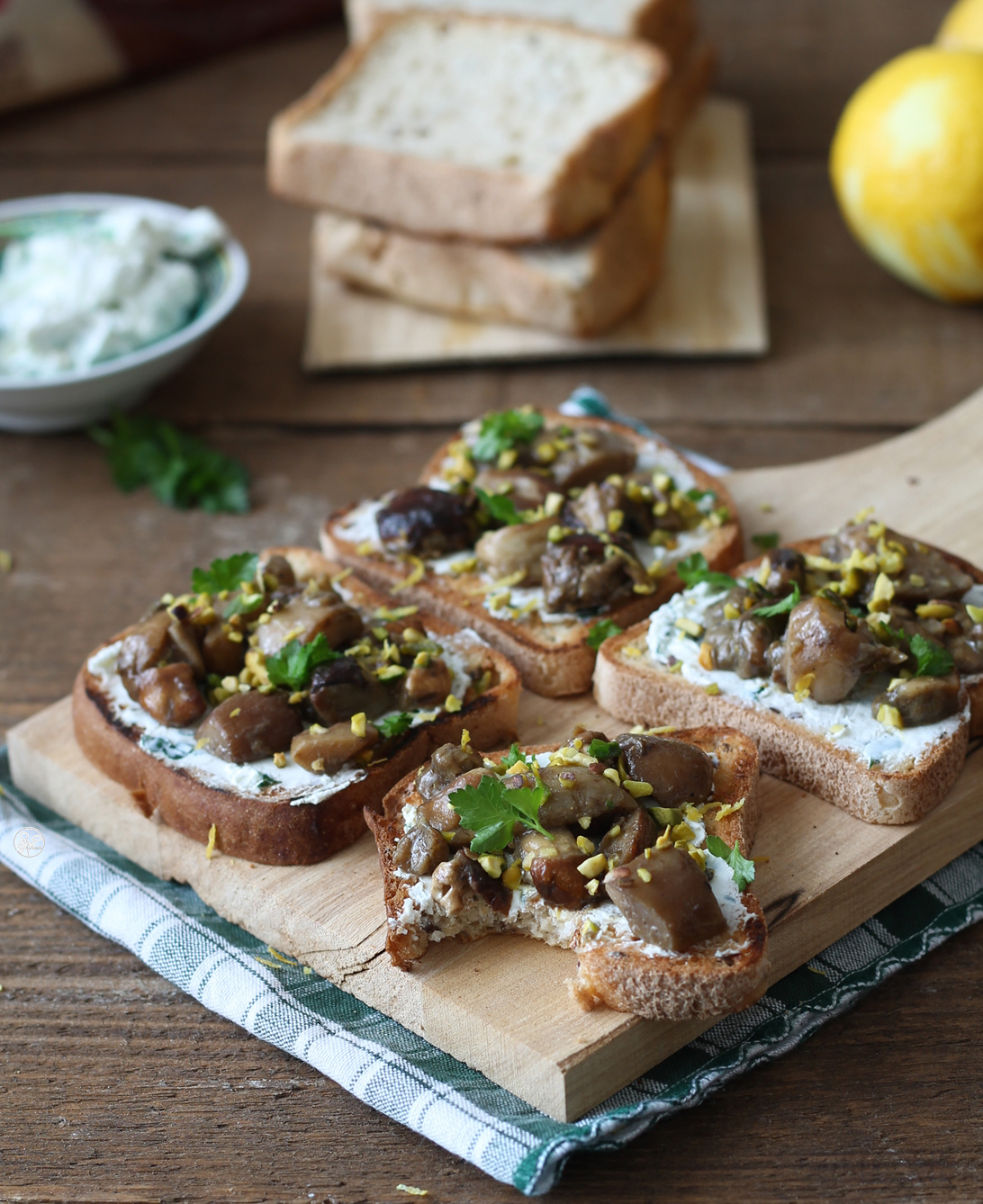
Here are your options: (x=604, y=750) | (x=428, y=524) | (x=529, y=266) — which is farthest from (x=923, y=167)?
(x=604, y=750)

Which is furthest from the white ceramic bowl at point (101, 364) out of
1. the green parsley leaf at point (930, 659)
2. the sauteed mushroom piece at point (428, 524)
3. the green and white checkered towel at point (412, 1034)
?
the green parsley leaf at point (930, 659)

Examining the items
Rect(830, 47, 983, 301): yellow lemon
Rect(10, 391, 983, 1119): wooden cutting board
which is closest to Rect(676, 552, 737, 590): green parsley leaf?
Rect(10, 391, 983, 1119): wooden cutting board

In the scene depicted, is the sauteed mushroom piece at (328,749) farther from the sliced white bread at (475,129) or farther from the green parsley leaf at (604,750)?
the sliced white bread at (475,129)

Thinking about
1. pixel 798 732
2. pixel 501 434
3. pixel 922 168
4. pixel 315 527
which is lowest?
pixel 315 527

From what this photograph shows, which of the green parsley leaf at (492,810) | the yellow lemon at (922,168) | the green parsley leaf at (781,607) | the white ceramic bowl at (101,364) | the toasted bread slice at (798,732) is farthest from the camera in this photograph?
the yellow lemon at (922,168)

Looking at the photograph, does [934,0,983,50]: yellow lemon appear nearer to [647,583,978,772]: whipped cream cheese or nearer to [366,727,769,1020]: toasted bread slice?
[647,583,978,772]: whipped cream cheese

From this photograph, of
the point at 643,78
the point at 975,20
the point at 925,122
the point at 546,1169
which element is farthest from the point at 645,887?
the point at 975,20

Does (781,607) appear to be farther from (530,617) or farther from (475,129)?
(475,129)

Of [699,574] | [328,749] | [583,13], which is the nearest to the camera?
[328,749]
